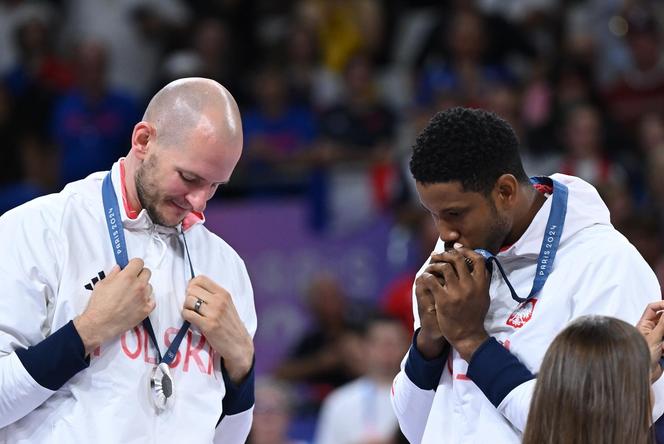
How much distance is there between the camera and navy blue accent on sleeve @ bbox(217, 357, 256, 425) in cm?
425

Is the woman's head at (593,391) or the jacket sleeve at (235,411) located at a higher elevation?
the woman's head at (593,391)

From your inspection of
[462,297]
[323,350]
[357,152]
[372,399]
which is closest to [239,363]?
[462,297]

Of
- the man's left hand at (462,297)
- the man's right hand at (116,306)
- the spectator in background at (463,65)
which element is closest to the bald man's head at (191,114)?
the man's right hand at (116,306)

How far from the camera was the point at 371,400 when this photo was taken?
26.1 feet

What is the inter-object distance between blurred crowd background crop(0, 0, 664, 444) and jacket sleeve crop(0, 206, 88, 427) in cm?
357

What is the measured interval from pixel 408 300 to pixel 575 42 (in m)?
2.95

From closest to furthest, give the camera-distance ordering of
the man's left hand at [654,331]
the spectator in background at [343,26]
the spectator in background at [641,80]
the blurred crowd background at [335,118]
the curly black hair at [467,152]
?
the man's left hand at [654,331] < the curly black hair at [467,152] < the blurred crowd background at [335,118] < the spectator in background at [641,80] < the spectator in background at [343,26]

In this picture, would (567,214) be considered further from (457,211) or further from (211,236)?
(211,236)

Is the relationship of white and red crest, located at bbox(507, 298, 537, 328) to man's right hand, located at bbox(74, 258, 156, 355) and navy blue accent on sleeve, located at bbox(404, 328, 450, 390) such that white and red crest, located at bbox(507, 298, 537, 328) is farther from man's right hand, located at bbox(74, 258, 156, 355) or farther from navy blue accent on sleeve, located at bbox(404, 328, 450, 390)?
man's right hand, located at bbox(74, 258, 156, 355)

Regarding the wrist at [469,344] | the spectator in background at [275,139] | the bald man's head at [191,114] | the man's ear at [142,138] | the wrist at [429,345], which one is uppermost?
the bald man's head at [191,114]

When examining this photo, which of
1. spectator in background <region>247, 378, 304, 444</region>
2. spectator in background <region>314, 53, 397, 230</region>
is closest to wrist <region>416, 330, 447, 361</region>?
spectator in background <region>247, 378, 304, 444</region>

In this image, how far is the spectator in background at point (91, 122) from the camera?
10672 millimetres

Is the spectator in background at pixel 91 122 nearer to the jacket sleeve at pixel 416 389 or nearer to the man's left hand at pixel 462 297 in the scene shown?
the jacket sleeve at pixel 416 389

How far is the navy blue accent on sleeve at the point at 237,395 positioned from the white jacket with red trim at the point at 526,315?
0.57 metres
